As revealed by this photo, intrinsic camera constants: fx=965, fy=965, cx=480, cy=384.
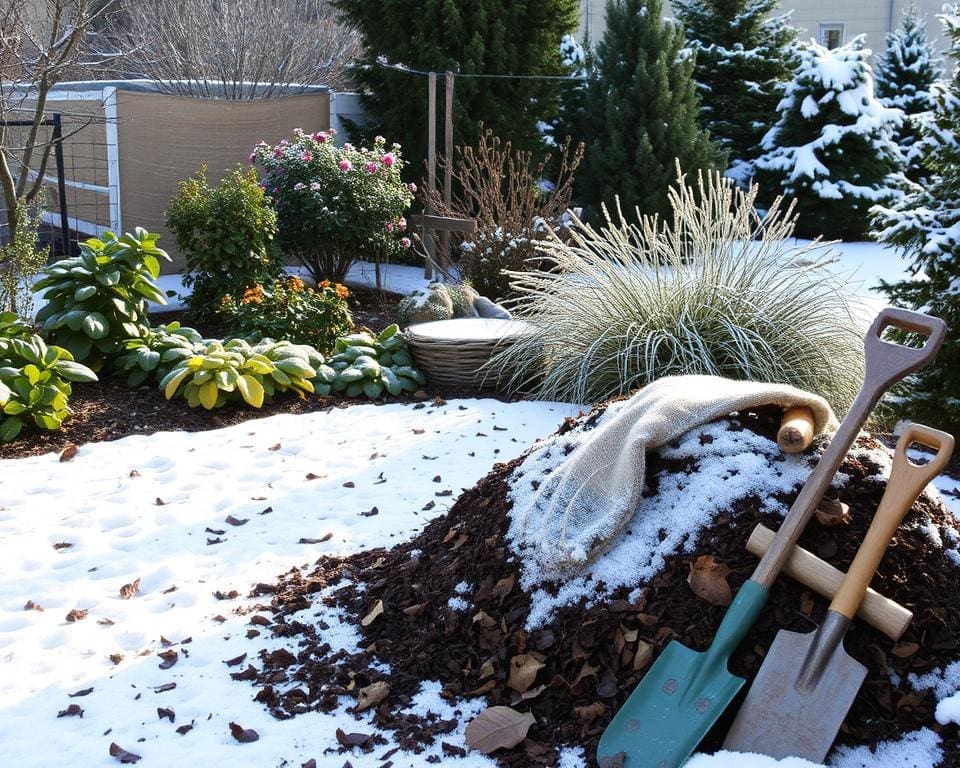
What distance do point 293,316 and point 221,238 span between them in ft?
4.48

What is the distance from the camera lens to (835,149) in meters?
11.4

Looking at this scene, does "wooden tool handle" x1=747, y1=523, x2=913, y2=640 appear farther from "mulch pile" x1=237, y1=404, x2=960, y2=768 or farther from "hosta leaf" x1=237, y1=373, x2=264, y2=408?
"hosta leaf" x1=237, y1=373, x2=264, y2=408

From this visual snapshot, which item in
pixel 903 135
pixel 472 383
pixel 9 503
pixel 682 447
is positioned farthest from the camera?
pixel 903 135

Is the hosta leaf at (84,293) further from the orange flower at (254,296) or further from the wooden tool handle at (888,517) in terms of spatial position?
the wooden tool handle at (888,517)

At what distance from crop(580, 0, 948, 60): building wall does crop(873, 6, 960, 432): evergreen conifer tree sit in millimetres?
16545

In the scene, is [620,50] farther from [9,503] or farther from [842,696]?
[842,696]

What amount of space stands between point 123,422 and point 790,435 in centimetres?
347

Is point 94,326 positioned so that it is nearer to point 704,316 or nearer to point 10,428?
point 10,428

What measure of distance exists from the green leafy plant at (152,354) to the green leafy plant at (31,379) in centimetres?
39

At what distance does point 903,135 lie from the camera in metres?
13.3

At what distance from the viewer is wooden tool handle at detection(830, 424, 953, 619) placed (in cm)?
203

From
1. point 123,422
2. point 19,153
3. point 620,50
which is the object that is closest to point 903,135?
point 620,50

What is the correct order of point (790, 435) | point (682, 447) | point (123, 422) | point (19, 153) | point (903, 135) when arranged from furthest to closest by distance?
point (903, 135), point (19, 153), point (123, 422), point (682, 447), point (790, 435)

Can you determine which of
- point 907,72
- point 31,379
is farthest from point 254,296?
point 907,72
